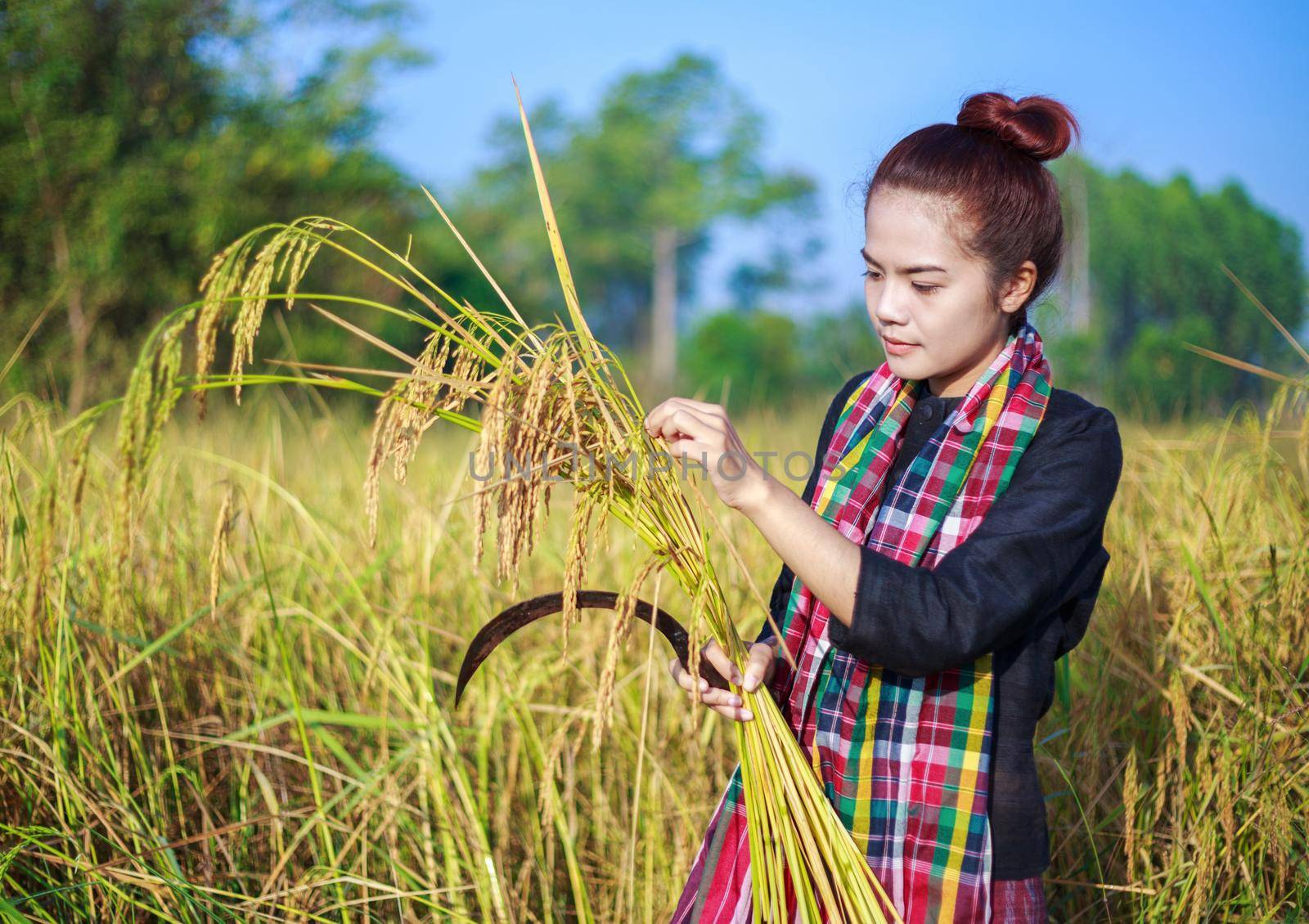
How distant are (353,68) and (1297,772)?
13.9 m

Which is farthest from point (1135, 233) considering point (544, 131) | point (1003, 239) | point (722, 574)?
point (544, 131)

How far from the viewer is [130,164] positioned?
9.26 meters

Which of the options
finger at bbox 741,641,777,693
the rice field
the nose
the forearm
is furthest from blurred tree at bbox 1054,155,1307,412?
the forearm

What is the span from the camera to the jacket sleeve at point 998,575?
1125 millimetres

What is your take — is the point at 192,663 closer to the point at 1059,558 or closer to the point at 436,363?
the point at 436,363

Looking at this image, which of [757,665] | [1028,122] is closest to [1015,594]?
[757,665]

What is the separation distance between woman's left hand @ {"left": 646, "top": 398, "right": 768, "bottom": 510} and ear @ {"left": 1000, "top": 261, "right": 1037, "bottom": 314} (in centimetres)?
52

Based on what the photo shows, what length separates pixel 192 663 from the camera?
2.30m

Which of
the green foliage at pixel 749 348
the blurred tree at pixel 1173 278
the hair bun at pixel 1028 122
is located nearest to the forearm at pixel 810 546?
the hair bun at pixel 1028 122

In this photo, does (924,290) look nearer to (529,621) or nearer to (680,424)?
(680,424)

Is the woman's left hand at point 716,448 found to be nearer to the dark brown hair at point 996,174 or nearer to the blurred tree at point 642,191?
the dark brown hair at point 996,174

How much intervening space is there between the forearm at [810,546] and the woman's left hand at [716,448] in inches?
0.5

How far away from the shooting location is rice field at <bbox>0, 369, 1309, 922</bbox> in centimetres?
181

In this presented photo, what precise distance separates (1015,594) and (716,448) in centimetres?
41
